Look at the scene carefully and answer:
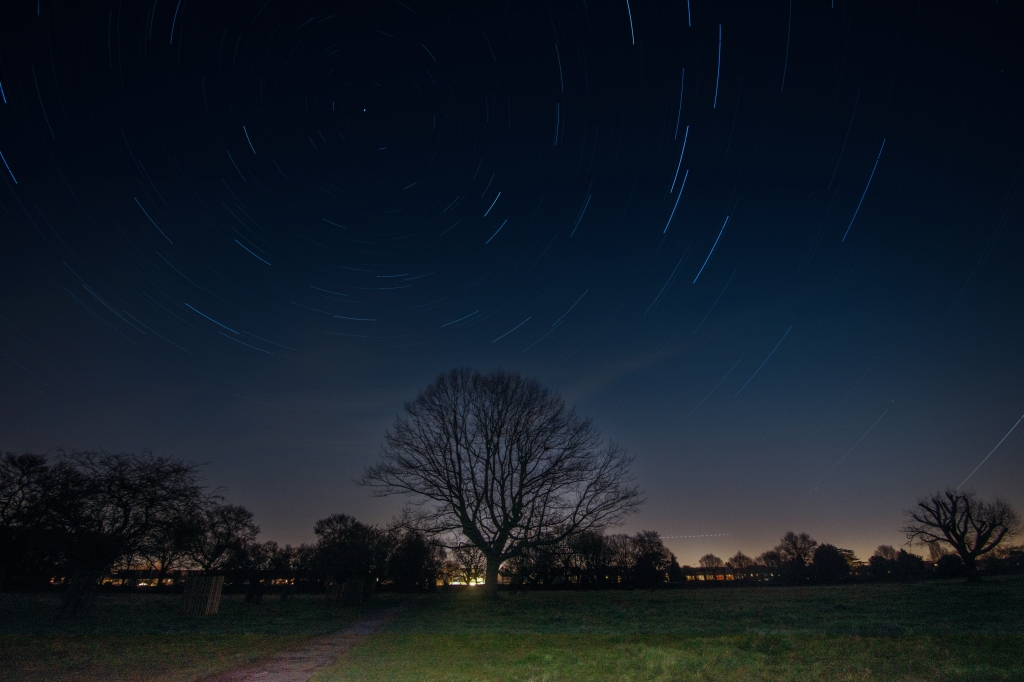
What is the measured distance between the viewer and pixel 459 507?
82.0ft

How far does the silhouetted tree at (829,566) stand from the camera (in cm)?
5456

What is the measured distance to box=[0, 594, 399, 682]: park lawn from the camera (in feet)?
24.8

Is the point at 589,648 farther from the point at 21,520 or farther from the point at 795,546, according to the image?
the point at 795,546

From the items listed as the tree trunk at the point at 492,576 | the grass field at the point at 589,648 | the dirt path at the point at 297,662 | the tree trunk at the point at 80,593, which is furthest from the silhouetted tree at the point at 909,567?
the tree trunk at the point at 80,593

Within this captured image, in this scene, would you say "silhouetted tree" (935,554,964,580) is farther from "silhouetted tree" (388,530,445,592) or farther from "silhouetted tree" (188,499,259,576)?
"silhouetted tree" (188,499,259,576)

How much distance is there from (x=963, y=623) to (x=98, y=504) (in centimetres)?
2716

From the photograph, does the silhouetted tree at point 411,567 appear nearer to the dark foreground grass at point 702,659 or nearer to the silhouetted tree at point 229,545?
the silhouetted tree at point 229,545

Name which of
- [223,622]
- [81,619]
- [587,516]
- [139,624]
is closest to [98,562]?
[81,619]

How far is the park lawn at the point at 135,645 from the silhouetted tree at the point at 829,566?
→ 2369 inches

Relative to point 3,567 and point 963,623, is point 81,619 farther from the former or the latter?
point 963,623

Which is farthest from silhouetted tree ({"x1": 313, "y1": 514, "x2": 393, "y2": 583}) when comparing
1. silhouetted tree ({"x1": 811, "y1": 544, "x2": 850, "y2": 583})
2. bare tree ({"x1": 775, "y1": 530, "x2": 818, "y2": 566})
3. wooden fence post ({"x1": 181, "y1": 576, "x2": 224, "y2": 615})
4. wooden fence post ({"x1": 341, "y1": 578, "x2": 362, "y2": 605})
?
bare tree ({"x1": 775, "y1": 530, "x2": 818, "y2": 566})

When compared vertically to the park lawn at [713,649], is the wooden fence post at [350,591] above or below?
below

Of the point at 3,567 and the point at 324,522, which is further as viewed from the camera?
the point at 324,522

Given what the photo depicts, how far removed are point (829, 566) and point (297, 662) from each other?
70190 millimetres
